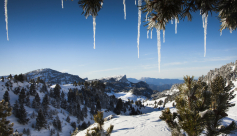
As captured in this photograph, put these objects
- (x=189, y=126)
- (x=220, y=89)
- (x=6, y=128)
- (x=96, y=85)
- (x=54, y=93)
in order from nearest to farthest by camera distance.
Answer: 1. (x=189, y=126)
2. (x=220, y=89)
3. (x=6, y=128)
4. (x=54, y=93)
5. (x=96, y=85)

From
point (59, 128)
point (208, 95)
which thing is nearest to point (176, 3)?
point (208, 95)

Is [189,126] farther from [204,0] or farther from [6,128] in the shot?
[6,128]

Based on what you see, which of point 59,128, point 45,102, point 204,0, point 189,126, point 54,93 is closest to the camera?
point 189,126

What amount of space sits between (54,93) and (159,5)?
Result: 8228cm

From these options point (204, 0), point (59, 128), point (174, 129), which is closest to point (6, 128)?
point (174, 129)

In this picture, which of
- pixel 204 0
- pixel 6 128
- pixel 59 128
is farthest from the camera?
pixel 59 128

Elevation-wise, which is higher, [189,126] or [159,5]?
[159,5]

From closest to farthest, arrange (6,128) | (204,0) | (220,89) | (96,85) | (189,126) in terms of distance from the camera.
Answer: (189,126) < (204,0) < (220,89) < (6,128) < (96,85)

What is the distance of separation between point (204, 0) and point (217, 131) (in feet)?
8.96

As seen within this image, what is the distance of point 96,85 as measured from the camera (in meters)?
103

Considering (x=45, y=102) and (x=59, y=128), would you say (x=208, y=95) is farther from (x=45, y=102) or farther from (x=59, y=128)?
(x=45, y=102)

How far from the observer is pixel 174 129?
228 centimetres

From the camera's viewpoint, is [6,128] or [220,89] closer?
[220,89]

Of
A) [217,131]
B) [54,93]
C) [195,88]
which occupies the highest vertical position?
[195,88]
